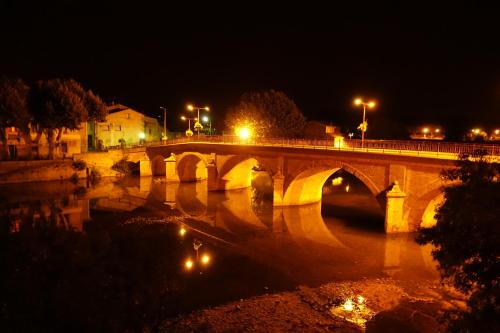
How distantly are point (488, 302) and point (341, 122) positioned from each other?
78.8 metres

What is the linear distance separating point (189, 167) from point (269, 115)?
1451 centimetres

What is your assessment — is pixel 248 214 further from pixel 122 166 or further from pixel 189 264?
pixel 122 166

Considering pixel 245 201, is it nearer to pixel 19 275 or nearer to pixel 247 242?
pixel 247 242

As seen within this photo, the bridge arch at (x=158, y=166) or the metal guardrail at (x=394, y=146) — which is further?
the bridge arch at (x=158, y=166)

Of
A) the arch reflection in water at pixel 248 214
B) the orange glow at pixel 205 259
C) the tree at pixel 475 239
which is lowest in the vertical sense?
the orange glow at pixel 205 259

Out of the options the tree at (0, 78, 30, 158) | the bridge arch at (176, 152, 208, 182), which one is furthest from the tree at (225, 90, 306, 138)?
the tree at (0, 78, 30, 158)

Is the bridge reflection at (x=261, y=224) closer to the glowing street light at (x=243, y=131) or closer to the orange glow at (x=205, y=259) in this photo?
the orange glow at (x=205, y=259)

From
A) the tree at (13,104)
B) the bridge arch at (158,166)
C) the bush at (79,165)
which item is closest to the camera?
the tree at (13,104)

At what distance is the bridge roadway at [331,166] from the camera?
2534 cm

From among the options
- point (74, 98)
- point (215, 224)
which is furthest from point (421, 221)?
point (74, 98)

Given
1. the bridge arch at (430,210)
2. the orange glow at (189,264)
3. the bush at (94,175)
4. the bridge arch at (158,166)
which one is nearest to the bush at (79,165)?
the bush at (94,175)

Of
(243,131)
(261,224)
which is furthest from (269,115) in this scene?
(261,224)

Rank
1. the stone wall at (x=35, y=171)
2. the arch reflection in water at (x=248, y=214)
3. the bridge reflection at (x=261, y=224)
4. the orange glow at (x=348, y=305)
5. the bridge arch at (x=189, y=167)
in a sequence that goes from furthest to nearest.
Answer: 1. the bridge arch at (x=189, y=167)
2. the stone wall at (x=35, y=171)
3. the arch reflection in water at (x=248, y=214)
4. the bridge reflection at (x=261, y=224)
5. the orange glow at (x=348, y=305)

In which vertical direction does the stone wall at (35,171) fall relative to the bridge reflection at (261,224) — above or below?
above
